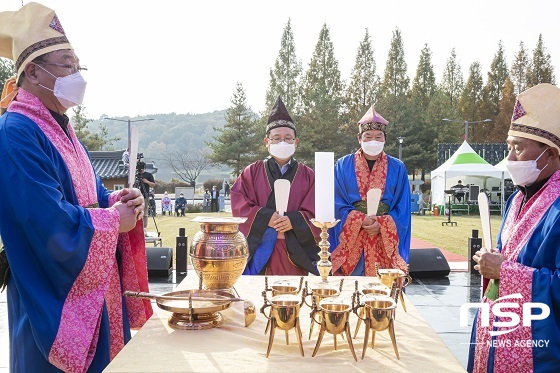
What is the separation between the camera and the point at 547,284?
81.7 inches

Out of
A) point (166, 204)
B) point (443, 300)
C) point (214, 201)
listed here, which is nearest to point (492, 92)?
point (214, 201)

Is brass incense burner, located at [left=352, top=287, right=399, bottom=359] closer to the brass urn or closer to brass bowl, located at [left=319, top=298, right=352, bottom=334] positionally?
brass bowl, located at [left=319, top=298, right=352, bottom=334]

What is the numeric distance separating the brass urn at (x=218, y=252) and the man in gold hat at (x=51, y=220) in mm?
395

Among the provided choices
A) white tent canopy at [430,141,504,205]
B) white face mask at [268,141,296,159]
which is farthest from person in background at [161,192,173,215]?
white face mask at [268,141,296,159]

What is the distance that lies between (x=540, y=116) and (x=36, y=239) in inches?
93.3

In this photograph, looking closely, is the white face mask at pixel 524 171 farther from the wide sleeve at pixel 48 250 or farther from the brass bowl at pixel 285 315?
the wide sleeve at pixel 48 250

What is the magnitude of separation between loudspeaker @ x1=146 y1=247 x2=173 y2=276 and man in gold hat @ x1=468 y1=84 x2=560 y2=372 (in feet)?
19.7

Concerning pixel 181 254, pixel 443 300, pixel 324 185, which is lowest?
pixel 443 300

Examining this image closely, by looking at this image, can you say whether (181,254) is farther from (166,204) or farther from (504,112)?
(504,112)

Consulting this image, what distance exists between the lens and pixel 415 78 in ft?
155

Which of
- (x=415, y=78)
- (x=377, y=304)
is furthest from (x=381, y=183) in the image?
(x=415, y=78)

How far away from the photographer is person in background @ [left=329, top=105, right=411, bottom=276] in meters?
4.58

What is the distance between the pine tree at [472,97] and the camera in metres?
47.4

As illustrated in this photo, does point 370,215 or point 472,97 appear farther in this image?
point 472,97
